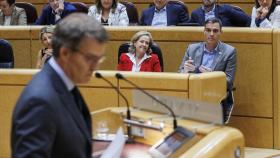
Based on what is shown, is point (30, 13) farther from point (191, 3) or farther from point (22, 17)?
point (191, 3)

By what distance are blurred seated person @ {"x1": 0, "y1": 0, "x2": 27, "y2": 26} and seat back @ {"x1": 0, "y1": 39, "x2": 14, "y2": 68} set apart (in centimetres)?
Answer: 95

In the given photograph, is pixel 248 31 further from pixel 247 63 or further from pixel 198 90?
pixel 198 90

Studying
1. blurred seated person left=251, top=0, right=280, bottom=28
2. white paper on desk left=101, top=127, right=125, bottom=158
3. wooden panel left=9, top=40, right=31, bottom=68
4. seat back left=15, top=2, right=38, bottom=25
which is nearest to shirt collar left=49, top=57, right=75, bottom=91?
white paper on desk left=101, top=127, right=125, bottom=158

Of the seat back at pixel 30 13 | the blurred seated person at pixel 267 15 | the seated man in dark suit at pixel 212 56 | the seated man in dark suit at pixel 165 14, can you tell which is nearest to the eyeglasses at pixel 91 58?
the seated man in dark suit at pixel 212 56

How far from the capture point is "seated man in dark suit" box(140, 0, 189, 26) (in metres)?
5.04

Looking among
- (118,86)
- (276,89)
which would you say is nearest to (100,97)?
(118,86)

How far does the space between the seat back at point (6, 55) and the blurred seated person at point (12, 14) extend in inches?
37.5

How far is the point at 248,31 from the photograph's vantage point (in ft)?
13.6

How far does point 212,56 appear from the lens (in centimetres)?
414

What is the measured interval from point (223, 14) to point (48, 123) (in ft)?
11.9

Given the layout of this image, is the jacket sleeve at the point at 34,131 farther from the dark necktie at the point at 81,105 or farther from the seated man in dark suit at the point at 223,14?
the seated man in dark suit at the point at 223,14

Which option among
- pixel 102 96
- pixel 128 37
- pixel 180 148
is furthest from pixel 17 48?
pixel 180 148

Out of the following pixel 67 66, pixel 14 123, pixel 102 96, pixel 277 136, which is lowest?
pixel 277 136

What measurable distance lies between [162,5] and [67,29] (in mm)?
3738
